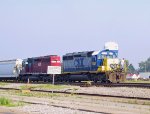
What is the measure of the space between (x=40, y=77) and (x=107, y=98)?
27.5m

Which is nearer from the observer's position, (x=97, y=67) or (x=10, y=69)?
(x=97, y=67)

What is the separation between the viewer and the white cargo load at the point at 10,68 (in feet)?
185

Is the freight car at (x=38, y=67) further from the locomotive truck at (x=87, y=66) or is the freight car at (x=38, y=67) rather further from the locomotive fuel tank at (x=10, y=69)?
the locomotive fuel tank at (x=10, y=69)

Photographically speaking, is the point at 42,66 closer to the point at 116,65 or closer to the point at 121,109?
the point at 116,65

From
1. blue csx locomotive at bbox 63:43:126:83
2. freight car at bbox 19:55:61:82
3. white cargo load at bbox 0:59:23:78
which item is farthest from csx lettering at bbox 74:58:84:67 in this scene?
white cargo load at bbox 0:59:23:78

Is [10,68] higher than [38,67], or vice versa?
[10,68]

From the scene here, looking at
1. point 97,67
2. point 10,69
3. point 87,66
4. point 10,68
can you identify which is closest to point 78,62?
point 87,66

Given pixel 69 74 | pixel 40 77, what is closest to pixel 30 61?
pixel 40 77

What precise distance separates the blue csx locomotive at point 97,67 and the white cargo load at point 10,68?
14352 millimetres

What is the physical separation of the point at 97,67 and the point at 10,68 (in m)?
22.6

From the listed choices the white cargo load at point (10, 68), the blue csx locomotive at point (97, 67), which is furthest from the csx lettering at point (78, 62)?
the white cargo load at point (10, 68)

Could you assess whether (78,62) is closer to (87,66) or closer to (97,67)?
(87,66)

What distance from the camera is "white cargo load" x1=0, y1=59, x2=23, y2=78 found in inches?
2214

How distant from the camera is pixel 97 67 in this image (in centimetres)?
3953
